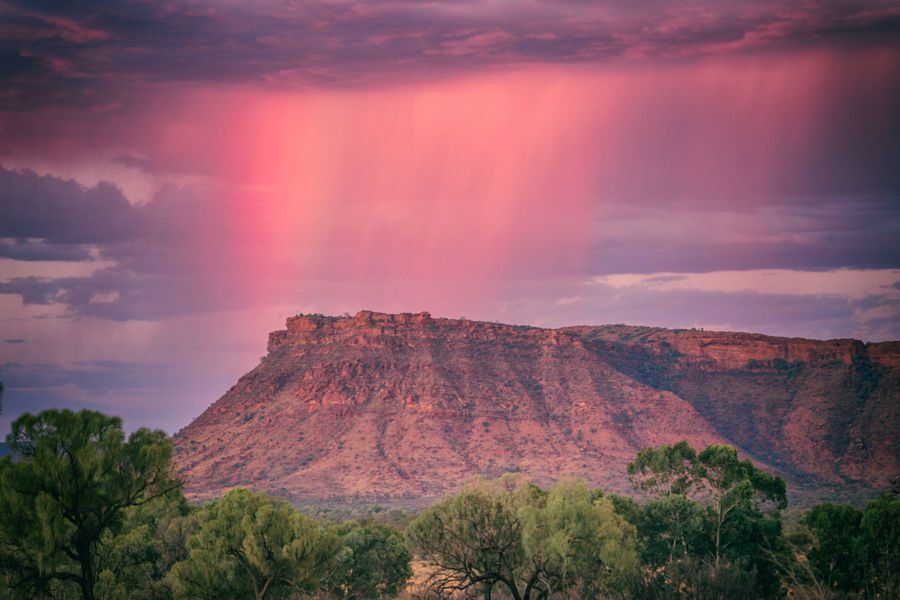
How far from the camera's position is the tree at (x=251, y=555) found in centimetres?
5053

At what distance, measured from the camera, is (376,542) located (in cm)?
6938

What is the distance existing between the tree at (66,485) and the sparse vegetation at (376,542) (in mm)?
56

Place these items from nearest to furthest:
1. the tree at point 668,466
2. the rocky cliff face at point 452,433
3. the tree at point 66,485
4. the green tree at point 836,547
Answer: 1. the tree at point 66,485
2. the green tree at point 836,547
3. the tree at point 668,466
4. the rocky cliff face at point 452,433

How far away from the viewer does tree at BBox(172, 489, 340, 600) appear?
1989 inches

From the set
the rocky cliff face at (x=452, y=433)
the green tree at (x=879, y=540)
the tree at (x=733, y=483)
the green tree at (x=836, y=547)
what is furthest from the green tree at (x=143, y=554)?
the rocky cliff face at (x=452, y=433)

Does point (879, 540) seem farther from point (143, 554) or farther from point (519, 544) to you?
point (143, 554)

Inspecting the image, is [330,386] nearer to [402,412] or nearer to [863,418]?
[402,412]

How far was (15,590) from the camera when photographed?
145 feet

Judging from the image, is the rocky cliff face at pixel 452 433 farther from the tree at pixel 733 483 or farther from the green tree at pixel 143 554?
the green tree at pixel 143 554

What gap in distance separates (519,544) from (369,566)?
16145 mm

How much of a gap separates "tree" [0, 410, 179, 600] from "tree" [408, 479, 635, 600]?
1292cm

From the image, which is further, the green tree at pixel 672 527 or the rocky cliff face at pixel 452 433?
the rocky cliff face at pixel 452 433

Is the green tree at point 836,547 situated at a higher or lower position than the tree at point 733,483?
lower

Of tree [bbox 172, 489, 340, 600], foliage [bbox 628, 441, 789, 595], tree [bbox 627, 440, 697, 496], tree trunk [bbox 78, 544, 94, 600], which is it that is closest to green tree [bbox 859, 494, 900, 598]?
foliage [bbox 628, 441, 789, 595]
